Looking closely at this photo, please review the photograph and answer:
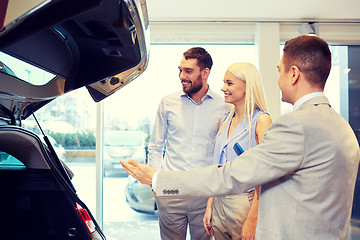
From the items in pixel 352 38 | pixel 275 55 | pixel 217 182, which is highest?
pixel 352 38

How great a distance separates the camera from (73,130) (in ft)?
13.2

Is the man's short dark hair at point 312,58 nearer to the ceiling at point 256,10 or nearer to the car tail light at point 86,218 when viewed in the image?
the car tail light at point 86,218

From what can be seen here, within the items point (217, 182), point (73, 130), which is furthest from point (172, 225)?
point (73, 130)

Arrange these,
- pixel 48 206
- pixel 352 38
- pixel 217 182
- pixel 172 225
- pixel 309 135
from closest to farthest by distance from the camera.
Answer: pixel 309 135
pixel 217 182
pixel 48 206
pixel 172 225
pixel 352 38

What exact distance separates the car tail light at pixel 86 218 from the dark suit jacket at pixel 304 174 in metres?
0.65

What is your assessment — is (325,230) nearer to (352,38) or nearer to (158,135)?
(158,135)

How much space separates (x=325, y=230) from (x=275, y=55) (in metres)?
2.93

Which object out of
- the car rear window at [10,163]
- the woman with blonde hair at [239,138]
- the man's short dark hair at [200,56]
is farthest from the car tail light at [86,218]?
the man's short dark hair at [200,56]

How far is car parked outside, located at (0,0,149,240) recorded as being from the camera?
48.0 inches

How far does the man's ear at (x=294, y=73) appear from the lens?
45.5 inches

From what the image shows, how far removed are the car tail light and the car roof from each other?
48 centimetres

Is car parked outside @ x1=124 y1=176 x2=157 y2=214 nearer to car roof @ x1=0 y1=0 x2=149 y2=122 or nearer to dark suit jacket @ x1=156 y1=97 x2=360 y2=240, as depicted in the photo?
car roof @ x1=0 y1=0 x2=149 y2=122

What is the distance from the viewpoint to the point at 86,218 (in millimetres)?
1474

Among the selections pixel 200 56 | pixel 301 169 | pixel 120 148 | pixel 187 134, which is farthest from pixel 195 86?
pixel 120 148
